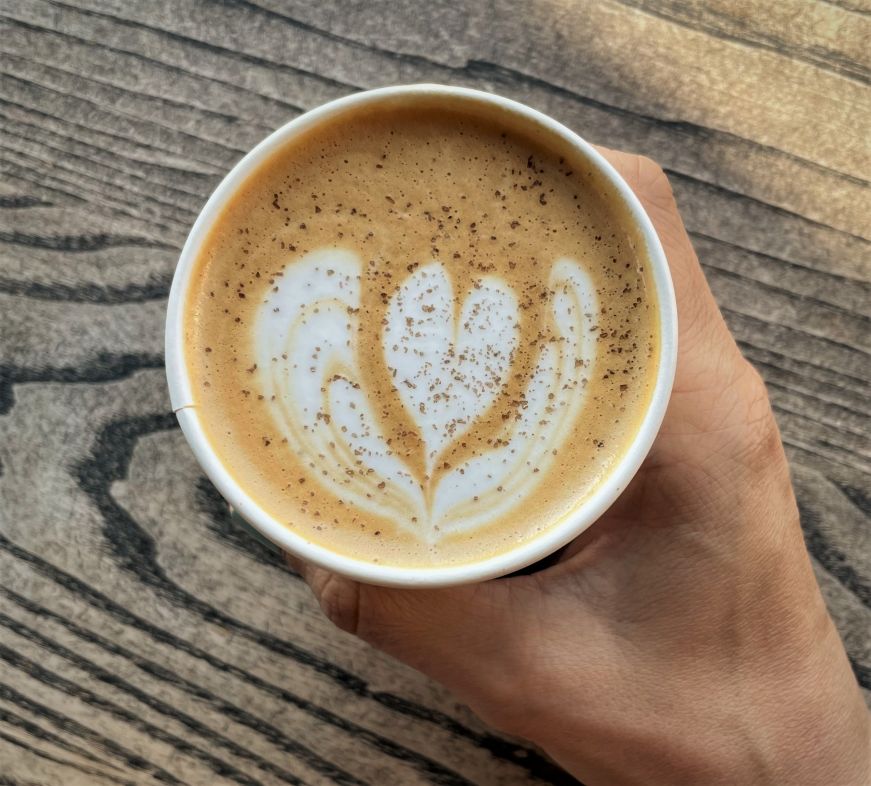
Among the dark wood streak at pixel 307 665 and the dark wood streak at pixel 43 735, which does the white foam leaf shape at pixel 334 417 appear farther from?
the dark wood streak at pixel 43 735

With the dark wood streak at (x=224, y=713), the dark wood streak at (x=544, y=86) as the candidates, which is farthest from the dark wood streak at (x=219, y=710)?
the dark wood streak at (x=544, y=86)

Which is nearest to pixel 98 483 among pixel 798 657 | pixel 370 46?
pixel 370 46

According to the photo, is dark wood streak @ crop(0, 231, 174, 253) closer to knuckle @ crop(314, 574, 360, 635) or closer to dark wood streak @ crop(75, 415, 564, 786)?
dark wood streak @ crop(75, 415, 564, 786)

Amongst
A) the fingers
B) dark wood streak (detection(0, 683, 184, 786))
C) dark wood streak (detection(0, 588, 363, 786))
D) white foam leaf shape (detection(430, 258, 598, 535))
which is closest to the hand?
the fingers

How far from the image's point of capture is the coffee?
2.99ft

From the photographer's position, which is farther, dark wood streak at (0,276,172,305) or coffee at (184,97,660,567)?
dark wood streak at (0,276,172,305)

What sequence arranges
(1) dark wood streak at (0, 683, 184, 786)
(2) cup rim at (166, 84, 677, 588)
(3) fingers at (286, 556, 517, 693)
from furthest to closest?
(1) dark wood streak at (0, 683, 184, 786)
(3) fingers at (286, 556, 517, 693)
(2) cup rim at (166, 84, 677, 588)

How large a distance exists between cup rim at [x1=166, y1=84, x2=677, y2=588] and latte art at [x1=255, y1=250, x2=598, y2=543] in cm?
6

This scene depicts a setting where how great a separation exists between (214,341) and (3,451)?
21.3 inches

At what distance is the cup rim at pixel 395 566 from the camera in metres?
0.86

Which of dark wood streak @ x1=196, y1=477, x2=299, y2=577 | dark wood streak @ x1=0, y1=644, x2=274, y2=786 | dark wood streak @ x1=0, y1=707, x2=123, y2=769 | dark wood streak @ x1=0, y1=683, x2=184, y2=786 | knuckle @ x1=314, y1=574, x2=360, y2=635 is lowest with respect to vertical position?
dark wood streak @ x1=0, y1=707, x2=123, y2=769

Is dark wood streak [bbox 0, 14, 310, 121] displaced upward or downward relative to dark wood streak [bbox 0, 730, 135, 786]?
upward

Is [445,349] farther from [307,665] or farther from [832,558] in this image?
[832,558]

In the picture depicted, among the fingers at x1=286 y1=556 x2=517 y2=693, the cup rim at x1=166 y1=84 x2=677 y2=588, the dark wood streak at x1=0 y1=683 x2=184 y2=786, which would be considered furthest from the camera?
the dark wood streak at x1=0 y1=683 x2=184 y2=786
